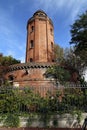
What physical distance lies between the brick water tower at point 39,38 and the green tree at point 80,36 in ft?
20.1

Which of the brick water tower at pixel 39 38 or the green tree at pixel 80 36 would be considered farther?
the brick water tower at pixel 39 38

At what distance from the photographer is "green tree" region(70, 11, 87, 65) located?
3193 cm

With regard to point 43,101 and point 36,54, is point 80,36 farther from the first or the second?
point 43,101

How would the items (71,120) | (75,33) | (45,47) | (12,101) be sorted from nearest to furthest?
(71,120)
(12,101)
(75,33)
(45,47)

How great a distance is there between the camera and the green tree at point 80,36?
31.9m

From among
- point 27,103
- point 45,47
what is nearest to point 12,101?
point 27,103

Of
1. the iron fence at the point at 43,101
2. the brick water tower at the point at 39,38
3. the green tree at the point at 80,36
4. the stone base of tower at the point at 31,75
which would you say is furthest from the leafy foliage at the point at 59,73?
the iron fence at the point at 43,101

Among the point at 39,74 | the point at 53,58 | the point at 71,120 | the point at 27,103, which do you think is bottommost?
the point at 71,120

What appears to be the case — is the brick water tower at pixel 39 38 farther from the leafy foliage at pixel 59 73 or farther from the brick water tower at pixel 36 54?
the leafy foliage at pixel 59 73

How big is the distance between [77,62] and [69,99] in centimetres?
2224

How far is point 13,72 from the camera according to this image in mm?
32781

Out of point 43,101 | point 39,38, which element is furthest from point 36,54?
point 43,101

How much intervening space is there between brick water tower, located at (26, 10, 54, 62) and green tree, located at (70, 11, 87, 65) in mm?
6125

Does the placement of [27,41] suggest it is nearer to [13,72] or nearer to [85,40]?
[13,72]
